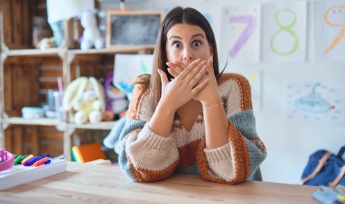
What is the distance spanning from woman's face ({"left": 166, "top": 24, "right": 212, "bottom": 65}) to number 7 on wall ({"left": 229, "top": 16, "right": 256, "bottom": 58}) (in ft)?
3.26

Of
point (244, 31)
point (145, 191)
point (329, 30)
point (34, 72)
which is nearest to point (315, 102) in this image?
point (329, 30)

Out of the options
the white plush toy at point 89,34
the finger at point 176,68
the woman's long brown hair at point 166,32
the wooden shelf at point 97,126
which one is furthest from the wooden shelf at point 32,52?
the finger at point 176,68

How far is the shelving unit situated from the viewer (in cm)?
195

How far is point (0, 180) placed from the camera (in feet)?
2.39

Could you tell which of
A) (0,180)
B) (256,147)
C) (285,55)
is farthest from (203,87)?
(285,55)

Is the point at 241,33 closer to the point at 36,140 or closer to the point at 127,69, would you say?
the point at 127,69

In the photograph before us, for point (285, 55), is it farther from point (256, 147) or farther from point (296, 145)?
point (256, 147)

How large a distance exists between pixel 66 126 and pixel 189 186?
4.52 feet

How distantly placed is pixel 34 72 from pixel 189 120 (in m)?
1.71

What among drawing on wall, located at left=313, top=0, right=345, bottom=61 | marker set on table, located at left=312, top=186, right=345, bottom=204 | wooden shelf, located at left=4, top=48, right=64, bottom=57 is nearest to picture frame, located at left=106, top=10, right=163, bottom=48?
wooden shelf, located at left=4, top=48, right=64, bottom=57

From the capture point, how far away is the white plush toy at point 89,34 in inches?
74.3

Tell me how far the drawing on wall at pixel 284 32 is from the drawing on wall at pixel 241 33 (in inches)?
1.7

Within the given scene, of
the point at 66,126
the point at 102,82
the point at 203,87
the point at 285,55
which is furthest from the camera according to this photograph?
the point at 102,82

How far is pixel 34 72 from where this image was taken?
2326 millimetres
